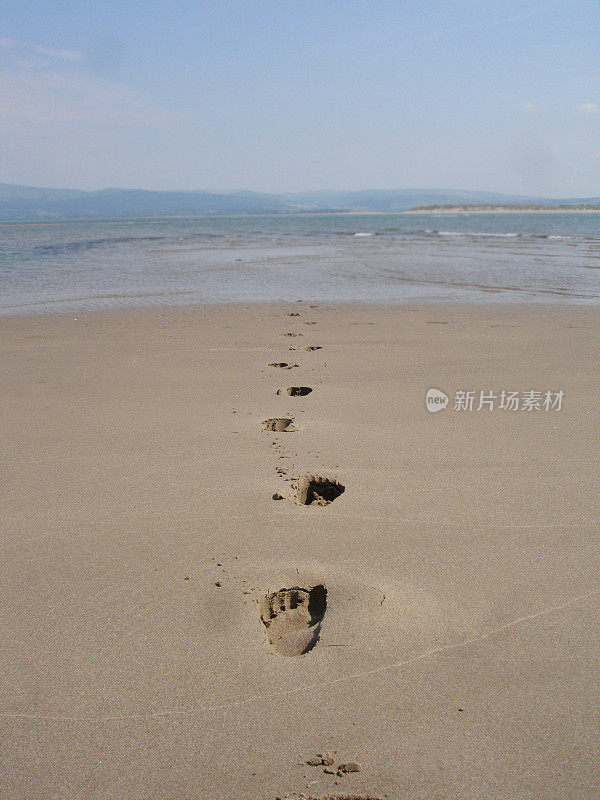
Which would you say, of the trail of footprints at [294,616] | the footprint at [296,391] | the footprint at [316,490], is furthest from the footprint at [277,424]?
the trail of footprints at [294,616]

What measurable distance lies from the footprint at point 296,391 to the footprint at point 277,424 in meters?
0.73

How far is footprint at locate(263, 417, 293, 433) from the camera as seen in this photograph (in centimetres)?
440

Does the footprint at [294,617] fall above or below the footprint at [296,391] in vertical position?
below

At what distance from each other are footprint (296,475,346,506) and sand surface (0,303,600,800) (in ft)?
0.16

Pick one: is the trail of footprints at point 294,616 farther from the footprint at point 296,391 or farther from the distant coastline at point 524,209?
the distant coastline at point 524,209

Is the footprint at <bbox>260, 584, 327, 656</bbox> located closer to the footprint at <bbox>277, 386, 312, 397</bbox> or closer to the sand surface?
the sand surface

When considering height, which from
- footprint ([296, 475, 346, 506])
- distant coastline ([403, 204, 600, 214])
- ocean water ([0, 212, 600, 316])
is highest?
distant coastline ([403, 204, 600, 214])

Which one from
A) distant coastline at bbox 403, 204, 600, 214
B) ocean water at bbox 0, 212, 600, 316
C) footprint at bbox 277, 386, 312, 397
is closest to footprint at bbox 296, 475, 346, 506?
footprint at bbox 277, 386, 312, 397

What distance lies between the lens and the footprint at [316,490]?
11.1 feet

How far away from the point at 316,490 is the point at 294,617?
1142mm

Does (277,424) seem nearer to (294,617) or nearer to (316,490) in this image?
(316,490)

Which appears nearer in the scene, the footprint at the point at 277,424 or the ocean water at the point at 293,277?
the footprint at the point at 277,424

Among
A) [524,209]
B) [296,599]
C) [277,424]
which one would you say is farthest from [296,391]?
[524,209]

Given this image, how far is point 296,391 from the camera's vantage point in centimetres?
532
